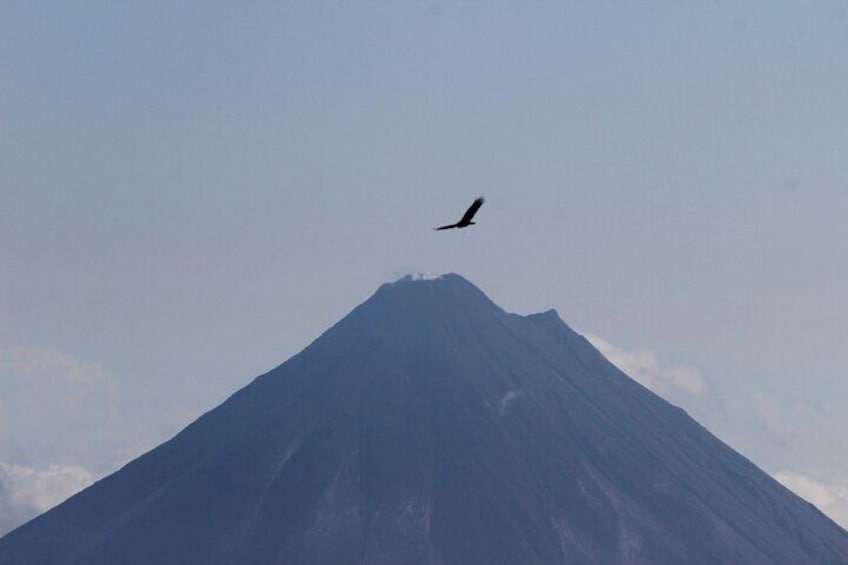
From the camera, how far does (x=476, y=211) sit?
6284 cm
